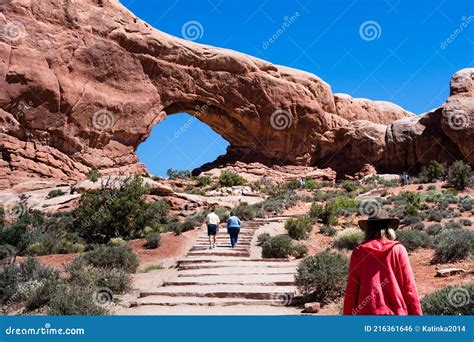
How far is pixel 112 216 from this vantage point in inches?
744

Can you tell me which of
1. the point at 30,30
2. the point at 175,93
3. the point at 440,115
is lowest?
the point at 440,115

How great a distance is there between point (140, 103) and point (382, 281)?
35.2 metres

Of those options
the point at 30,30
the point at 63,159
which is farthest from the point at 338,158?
the point at 30,30

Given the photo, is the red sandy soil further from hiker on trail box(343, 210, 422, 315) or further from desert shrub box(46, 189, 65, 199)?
desert shrub box(46, 189, 65, 199)

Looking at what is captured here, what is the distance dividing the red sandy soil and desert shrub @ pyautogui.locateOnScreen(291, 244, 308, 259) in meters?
3.95

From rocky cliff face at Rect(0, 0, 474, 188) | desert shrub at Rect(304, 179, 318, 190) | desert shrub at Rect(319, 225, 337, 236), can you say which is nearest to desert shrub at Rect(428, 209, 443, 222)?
desert shrub at Rect(319, 225, 337, 236)

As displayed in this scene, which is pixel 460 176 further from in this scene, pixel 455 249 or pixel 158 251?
pixel 158 251

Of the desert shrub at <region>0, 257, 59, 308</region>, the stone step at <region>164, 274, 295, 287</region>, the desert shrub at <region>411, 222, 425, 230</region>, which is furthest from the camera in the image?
the desert shrub at <region>411, 222, 425, 230</region>

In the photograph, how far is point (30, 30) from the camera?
107 feet

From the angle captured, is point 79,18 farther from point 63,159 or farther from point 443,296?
point 443,296

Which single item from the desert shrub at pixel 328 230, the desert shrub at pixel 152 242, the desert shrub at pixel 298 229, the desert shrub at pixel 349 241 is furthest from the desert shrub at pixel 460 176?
the desert shrub at pixel 152 242

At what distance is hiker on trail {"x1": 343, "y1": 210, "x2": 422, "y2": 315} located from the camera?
3.76 meters

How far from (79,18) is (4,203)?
1568cm

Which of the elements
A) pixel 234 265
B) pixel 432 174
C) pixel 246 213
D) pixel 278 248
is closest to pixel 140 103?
pixel 246 213
